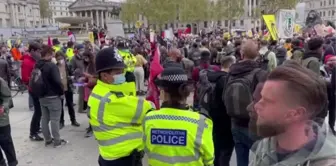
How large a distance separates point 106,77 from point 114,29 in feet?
53.3

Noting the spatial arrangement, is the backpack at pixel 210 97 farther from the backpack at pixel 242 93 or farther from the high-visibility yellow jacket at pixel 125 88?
the high-visibility yellow jacket at pixel 125 88

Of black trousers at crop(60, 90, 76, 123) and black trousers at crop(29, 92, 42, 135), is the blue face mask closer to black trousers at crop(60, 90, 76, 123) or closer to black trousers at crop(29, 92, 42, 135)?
black trousers at crop(29, 92, 42, 135)

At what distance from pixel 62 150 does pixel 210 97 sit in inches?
125

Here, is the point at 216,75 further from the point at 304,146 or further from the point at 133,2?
the point at 133,2

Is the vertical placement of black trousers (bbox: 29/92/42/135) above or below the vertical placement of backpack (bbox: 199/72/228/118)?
below

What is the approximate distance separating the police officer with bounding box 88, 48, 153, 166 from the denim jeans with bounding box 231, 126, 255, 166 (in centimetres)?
129

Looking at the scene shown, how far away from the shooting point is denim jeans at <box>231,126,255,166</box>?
3.68 metres

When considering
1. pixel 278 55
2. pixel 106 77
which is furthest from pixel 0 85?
pixel 278 55

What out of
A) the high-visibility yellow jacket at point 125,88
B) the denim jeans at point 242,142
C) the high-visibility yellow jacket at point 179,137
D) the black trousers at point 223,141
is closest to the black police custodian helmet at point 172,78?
the high-visibility yellow jacket at point 179,137

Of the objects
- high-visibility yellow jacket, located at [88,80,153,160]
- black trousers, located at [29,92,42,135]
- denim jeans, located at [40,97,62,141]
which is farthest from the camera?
black trousers, located at [29,92,42,135]

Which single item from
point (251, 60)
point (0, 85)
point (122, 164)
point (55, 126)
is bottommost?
point (55, 126)

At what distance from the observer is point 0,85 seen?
4480 millimetres

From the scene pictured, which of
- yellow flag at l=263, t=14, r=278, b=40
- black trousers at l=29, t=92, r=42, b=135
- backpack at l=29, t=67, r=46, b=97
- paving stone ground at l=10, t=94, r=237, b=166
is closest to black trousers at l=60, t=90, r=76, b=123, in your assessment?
paving stone ground at l=10, t=94, r=237, b=166

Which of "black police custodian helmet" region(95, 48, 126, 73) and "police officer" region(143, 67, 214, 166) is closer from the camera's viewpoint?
"police officer" region(143, 67, 214, 166)
